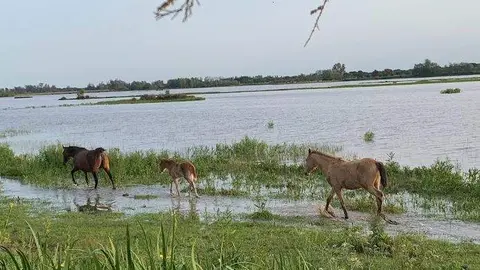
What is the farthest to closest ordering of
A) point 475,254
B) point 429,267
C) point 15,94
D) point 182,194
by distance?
point 15,94
point 182,194
point 475,254
point 429,267

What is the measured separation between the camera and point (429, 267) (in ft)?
23.5

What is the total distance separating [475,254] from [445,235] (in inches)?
63.0

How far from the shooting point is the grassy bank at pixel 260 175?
1355 centimetres

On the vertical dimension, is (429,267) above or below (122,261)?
below

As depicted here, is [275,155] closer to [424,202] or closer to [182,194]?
[182,194]

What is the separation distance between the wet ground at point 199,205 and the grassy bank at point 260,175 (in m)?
0.52

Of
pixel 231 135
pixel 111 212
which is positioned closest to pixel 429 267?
pixel 111 212

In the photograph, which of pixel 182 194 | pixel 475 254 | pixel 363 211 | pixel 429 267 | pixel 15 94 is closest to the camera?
pixel 429 267

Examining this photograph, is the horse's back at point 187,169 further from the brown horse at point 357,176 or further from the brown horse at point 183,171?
the brown horse at point 357,176

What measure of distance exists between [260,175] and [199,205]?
3.87 metres

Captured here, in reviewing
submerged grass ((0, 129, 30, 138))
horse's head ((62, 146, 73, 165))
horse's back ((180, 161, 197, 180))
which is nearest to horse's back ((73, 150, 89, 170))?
horse's head ((62, 146, 73, 165))

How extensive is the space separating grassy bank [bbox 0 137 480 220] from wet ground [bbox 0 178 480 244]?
0.52 m

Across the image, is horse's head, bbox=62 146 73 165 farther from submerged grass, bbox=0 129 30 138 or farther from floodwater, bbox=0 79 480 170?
submerged grass, bbox=0 129 30 138

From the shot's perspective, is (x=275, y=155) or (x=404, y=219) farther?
(x=275, y=155)
